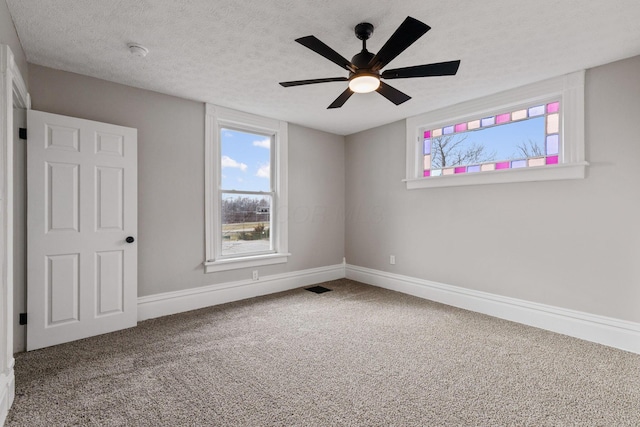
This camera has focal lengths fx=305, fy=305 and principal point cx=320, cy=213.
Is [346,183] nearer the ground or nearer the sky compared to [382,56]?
nearer the ground

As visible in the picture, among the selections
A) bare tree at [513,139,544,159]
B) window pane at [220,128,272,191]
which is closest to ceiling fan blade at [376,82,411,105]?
bare tree at [513,139,544,159]

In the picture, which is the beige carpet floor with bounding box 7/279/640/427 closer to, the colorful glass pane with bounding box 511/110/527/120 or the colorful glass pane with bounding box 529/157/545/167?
the colorful glass pane with bounding box 529/157/545/167

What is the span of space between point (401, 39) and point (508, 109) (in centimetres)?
226

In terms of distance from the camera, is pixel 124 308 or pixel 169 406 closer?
pixel 169 406

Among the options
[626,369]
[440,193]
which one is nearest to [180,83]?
[440,193]

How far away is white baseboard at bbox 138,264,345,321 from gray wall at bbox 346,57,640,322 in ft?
3.63

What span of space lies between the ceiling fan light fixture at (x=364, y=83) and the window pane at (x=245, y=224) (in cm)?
237

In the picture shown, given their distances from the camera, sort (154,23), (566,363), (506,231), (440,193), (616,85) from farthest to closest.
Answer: (440,193) → (506,231) → (616,85) → (566,363) → (154,23)

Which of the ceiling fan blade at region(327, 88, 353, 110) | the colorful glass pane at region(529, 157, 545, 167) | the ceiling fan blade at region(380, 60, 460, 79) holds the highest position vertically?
the ceiling fan blade at region(327, 88, 353, 110)

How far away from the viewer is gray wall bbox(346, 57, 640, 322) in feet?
8.58

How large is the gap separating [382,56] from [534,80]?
80.7 inches

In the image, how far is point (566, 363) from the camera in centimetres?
234

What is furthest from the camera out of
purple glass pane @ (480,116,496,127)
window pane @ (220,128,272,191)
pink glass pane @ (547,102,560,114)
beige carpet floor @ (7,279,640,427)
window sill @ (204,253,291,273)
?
window pane @ (220,128,272,191)

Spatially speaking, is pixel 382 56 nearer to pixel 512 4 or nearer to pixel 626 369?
pixel 512 4
